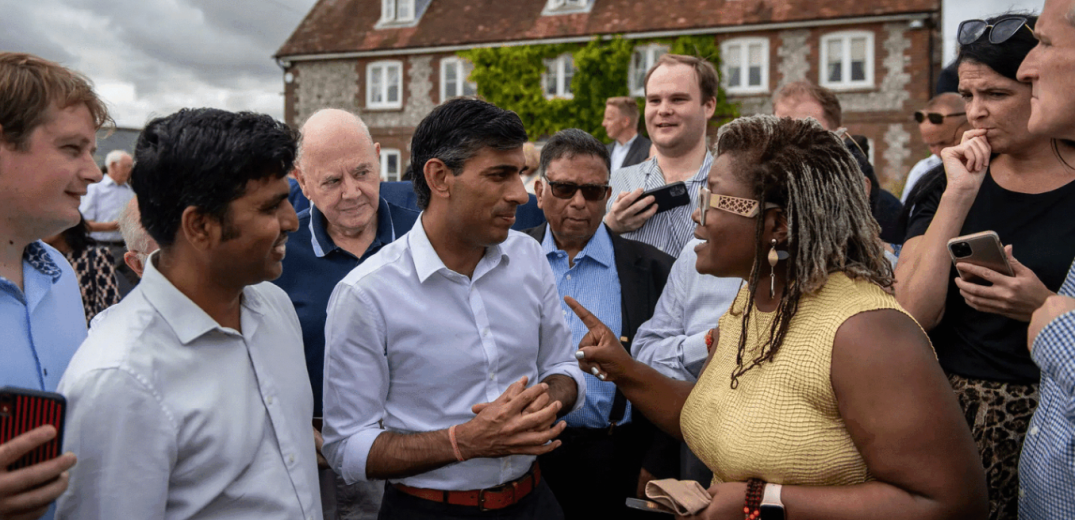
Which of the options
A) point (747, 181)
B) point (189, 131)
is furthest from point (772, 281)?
point (189, 131)

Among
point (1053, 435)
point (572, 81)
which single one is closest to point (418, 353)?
point (1053, 435)

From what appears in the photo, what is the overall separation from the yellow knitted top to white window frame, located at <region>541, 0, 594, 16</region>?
21.7 meters

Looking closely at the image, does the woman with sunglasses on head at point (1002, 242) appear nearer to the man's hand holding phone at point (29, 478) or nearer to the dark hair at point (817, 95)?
the dark hair at point (817, 95)

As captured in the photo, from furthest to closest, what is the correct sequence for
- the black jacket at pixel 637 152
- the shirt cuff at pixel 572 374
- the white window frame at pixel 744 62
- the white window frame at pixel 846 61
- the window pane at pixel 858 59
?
1. the white window frame at pixel 744 62
2. the window pane at pixel 858 59
3. the white window frame at pixel 846 61
4. the black jacket at pixel 637 152
5. the shirt cuff at pixel 572 374

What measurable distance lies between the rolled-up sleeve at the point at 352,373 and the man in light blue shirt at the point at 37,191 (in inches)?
28.3

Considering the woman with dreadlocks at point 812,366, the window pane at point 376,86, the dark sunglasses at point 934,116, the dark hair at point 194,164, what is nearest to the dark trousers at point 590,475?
the woman with dreadlocks at point 812,366

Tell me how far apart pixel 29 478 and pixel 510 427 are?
3.77ft

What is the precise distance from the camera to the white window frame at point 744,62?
20391mm

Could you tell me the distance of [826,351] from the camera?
1988 mm

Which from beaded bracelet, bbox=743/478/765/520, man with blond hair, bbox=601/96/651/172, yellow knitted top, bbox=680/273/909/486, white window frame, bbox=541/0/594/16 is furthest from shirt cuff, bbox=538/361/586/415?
white window frame, bbox=541/0/594/16

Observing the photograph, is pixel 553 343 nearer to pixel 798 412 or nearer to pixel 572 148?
pixel 798 412

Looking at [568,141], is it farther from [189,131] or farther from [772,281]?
[189,131]

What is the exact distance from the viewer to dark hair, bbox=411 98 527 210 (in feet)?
8.13

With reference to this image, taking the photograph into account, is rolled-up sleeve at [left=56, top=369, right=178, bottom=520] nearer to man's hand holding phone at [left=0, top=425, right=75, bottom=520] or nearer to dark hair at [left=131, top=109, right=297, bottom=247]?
man's hand holding phone at [left=0, top=425, right=75, bottom=520]
